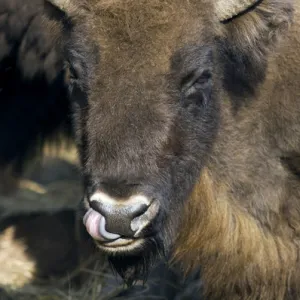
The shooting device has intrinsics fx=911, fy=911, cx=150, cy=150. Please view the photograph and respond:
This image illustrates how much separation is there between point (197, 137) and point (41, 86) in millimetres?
2117

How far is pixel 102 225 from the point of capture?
3.59m

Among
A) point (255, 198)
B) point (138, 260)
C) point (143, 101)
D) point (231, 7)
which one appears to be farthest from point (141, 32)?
point (255, 198)

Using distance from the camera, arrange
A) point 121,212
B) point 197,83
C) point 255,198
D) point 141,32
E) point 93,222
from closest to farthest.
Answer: point 121,212
point 93,222
point 141,32
point 197,83
point 255,198

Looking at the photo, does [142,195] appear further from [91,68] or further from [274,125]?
[274,125]

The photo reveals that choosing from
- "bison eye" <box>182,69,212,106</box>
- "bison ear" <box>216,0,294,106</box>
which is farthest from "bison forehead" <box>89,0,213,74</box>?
"bison ear" <box>216,0,294,106</box>

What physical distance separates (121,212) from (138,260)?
60 centimetres

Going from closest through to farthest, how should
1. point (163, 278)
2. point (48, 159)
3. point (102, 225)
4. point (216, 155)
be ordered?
point (102, 225) → point (216, 155) → point (163, 278) → point (48, 159)

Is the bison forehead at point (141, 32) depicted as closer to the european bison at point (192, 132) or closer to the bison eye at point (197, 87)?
the european bison at point (192, 132)

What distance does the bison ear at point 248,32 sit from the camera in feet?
13.1

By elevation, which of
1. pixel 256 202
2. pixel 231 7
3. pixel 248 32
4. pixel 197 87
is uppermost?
pixel 231 7

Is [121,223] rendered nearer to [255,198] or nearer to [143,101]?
[143,101]

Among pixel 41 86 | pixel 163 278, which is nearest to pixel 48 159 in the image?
pixel 41 86

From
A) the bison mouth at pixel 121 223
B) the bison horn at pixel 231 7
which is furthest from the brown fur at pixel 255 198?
the bison mouth at pixel 121 223

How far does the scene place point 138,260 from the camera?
4059mm
